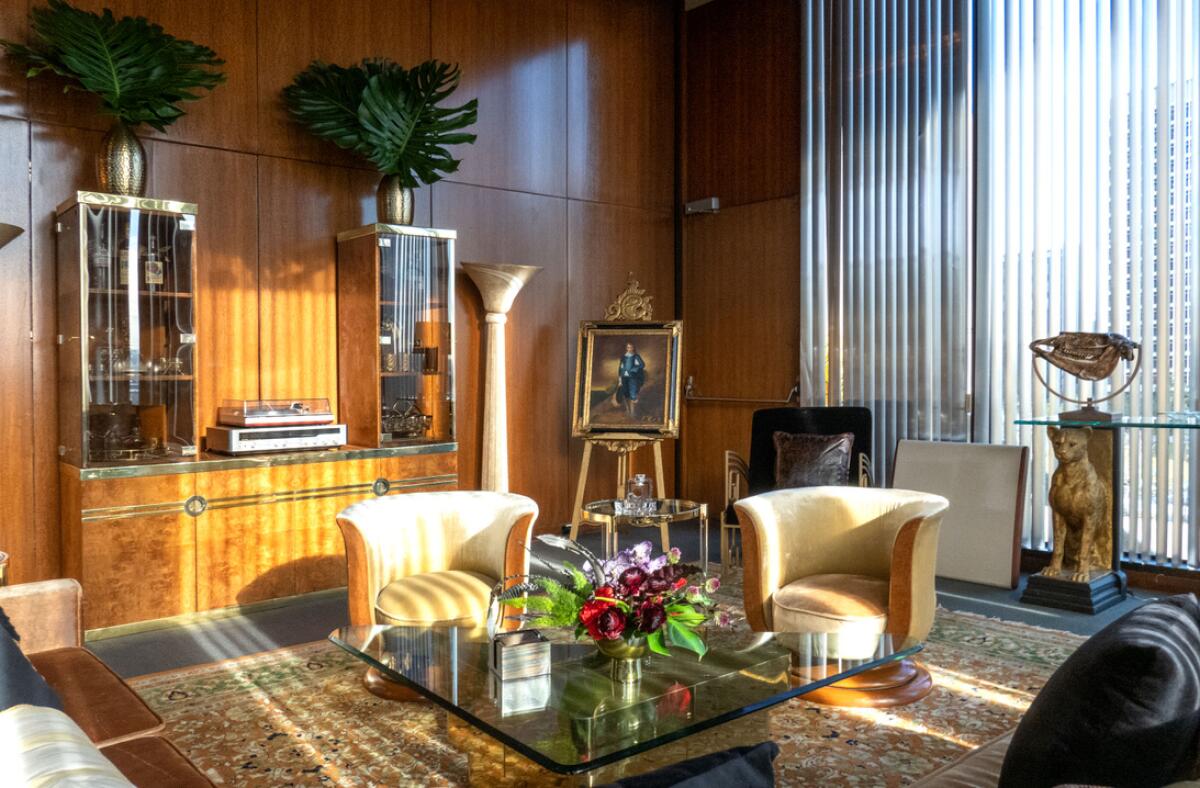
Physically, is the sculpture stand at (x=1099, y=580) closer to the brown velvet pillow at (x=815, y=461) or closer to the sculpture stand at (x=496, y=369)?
the brown velvet pillow at (x=815, y=461)

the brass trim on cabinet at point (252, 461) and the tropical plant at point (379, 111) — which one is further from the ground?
the tropical plant at point (379, 111)

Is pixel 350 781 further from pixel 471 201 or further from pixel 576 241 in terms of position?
pixel 576 241

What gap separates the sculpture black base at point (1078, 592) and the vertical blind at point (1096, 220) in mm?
445

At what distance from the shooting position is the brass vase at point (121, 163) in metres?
4.47

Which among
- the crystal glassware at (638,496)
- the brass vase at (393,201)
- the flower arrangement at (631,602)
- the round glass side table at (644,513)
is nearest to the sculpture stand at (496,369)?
the brass vase at (393,201)

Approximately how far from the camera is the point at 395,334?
5.37 metres

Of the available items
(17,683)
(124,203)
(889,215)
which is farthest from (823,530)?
(124,203)

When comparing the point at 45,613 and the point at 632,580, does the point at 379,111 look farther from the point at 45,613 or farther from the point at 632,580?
the point at 632,580

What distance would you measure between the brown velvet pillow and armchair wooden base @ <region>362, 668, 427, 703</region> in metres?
2.73

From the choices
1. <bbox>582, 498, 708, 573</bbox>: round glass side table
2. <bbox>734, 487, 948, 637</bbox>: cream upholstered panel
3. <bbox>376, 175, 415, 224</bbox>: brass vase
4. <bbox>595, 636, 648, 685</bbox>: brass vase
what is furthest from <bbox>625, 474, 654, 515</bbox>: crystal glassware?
<bbox>376, 175, 415, 224</bbox>: brass vase

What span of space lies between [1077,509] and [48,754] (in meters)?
4.80

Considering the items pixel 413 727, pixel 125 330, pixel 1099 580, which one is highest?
pixel 125 330

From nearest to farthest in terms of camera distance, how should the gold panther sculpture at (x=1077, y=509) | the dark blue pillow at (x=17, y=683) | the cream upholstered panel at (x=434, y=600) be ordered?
the dark blue pillow at (x=17, y=683) < the cream upholstered panel at (x=434, y=600) < the gold panther sculpture at (x=1077, y=509)

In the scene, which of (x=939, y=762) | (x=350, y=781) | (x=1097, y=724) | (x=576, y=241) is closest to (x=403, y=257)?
(x=576, y=241)
